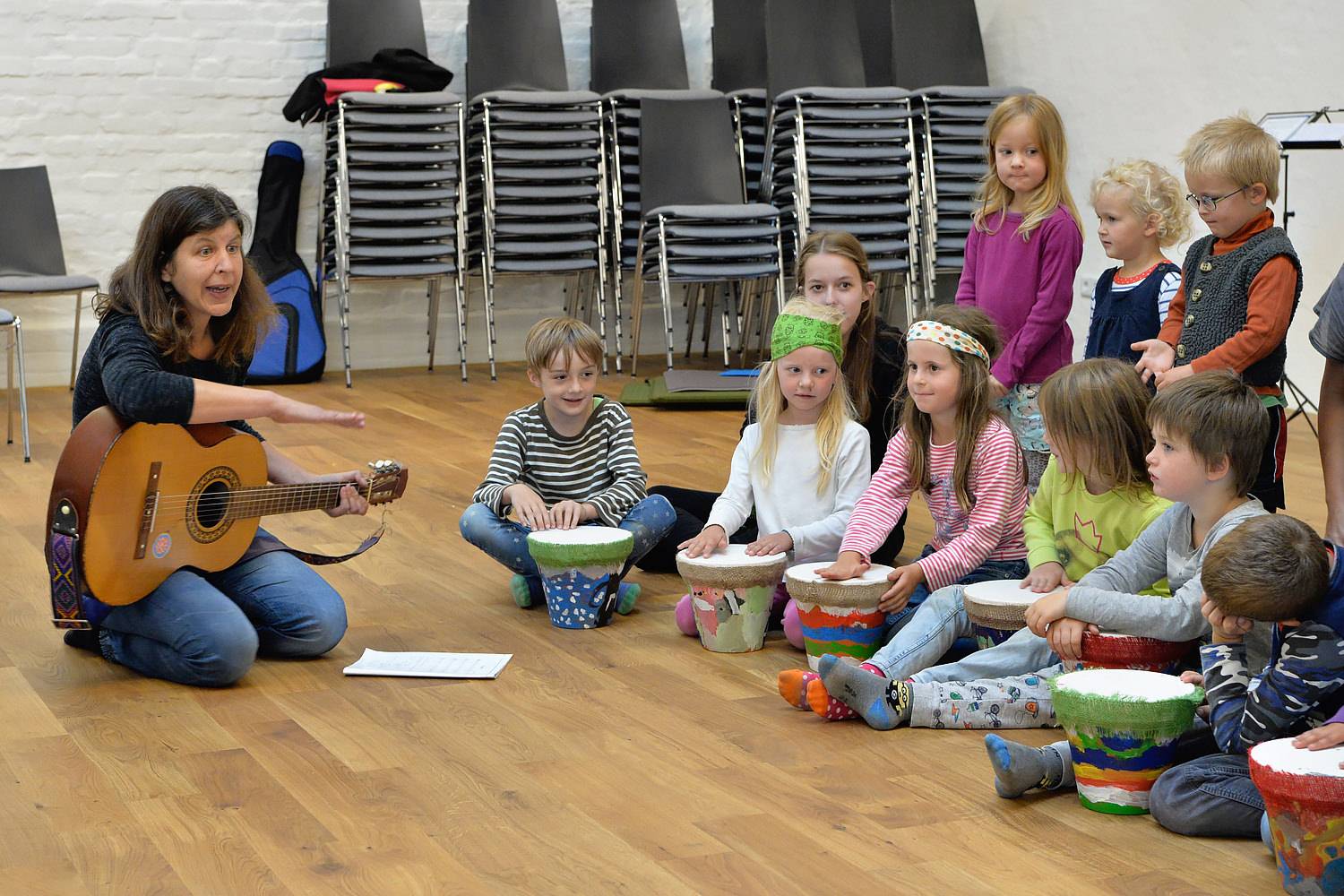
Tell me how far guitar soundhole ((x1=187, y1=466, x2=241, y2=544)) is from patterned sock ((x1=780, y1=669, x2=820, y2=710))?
1109 millimetres

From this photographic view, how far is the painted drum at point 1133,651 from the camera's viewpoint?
2166mm

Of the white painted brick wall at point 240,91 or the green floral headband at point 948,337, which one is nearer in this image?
the green floral headband at point 948,337

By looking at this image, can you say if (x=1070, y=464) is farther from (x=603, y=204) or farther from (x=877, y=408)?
(x=603, y=204)

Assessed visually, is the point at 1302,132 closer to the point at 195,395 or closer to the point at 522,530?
the point at 522,530

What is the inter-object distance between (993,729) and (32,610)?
6.71 feet

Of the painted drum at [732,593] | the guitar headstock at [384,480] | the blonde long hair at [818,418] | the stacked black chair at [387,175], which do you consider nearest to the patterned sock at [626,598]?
the painted drum at [732,593]


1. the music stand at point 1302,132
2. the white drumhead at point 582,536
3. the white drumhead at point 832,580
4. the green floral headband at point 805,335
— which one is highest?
the music stand at point 1302,132

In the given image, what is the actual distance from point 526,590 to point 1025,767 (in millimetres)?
1412

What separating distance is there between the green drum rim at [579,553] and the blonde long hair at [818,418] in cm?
33

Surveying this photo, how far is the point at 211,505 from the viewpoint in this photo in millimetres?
2740

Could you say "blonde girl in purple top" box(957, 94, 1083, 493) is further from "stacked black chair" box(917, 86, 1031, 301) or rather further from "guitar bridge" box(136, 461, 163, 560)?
"stacked black chair" box(917, 86, 1031, 301)

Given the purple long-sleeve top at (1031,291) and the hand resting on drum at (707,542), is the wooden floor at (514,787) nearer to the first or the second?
the hand resting on drum at (707,542)

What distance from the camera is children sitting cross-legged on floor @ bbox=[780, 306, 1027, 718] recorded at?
8.93ft

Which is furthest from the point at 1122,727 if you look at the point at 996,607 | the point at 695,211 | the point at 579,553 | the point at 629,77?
the point at 629,77
